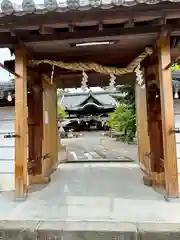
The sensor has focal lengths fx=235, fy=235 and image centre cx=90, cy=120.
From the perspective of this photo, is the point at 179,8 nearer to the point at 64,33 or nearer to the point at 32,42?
the point at 64,33

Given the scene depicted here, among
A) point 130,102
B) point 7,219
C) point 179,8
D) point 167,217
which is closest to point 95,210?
point 167,217

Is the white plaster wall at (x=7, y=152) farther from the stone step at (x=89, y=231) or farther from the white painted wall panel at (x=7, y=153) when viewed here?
the stone step at (x=89, y=231)

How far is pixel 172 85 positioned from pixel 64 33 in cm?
218

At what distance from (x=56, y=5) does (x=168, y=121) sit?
2.57 meters

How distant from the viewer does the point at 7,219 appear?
3.29m

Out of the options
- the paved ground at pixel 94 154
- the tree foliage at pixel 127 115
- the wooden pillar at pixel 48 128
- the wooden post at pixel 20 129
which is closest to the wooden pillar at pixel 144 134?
the paved ground at pixel 94 154

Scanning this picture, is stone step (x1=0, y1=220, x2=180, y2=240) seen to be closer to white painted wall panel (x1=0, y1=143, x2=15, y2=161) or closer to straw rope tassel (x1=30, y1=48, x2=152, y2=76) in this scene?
white painted wall panel (x1=0, y1=143, x2=15, y2=161)

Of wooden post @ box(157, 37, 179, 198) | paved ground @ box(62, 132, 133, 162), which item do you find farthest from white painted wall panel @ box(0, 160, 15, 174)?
paved ground @ box(62, 132, 133, 162)

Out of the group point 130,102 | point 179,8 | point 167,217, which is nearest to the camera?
point 167,217

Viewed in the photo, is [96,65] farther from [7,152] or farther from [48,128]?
[7,152]

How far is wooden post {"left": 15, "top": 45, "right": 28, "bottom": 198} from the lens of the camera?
4199mm

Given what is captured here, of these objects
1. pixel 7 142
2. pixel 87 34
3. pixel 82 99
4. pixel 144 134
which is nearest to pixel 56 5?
pixel 87 34

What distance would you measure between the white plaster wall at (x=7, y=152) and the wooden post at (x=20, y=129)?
0.74 m

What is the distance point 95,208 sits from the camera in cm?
368
